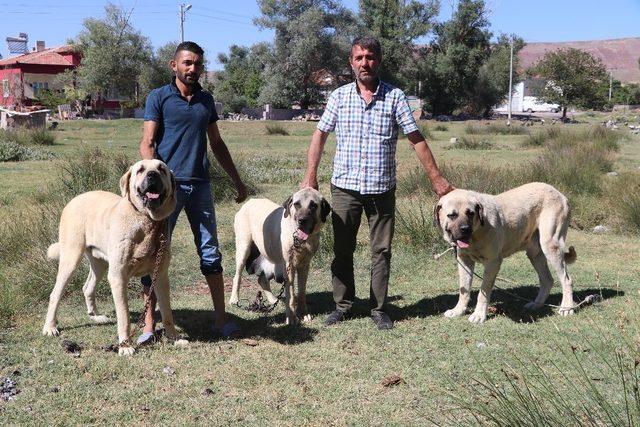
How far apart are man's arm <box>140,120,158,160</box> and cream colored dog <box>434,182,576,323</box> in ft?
8.34

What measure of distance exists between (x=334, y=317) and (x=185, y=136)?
7.14 feet

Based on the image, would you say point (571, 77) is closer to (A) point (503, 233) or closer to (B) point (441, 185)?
(A) point (503, 233)

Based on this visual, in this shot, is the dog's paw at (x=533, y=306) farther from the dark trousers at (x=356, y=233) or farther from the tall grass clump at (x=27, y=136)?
the tall grass clump at (x=27, y=136)

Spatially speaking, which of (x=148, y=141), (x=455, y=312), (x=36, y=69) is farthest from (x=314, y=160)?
(x=36, y=69)

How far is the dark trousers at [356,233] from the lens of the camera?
234 inches

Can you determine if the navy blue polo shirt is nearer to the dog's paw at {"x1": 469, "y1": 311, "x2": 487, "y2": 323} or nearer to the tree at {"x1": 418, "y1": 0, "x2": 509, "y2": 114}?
the dog's paw at {"x1": 469, "y1": 311, "x2": 487, "y2": 323}

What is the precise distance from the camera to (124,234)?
5027 millimetres

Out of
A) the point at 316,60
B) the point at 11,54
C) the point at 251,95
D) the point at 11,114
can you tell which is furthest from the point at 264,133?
the point at 11,54

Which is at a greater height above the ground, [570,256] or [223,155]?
[223,155]

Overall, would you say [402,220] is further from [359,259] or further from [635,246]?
[635,246]

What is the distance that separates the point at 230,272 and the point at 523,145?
68.3 ft

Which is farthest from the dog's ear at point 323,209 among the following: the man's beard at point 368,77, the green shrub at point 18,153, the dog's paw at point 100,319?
the green shrub at point 18,153

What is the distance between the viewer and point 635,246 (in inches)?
367

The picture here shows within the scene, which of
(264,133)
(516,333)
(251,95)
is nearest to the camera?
(516,333)
